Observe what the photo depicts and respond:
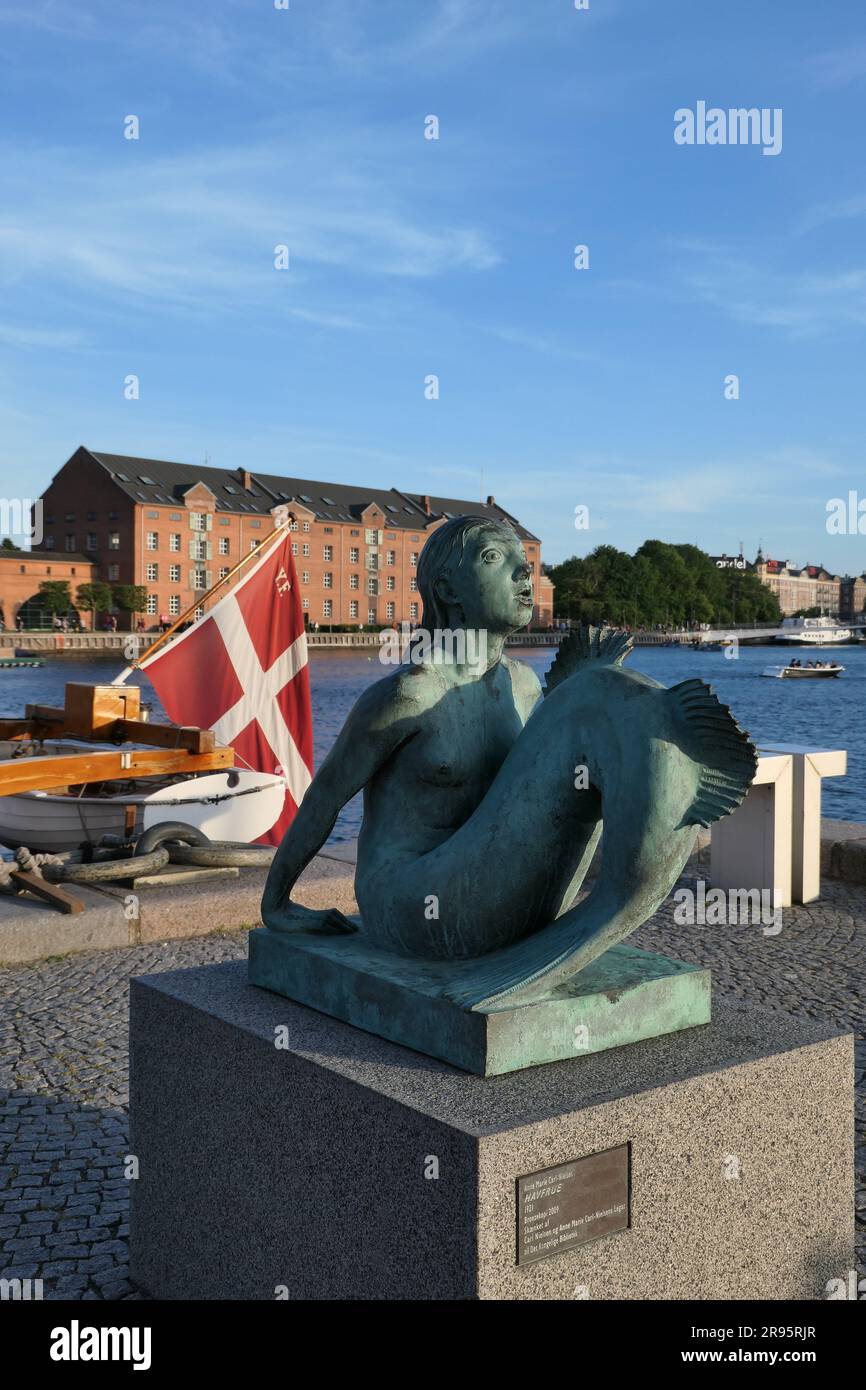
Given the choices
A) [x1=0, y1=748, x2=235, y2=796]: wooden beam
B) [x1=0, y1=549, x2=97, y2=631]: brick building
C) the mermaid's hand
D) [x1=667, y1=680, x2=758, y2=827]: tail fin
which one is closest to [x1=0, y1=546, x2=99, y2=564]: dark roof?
[x1=0, y1=549, x2=97, y2=631]: brick building

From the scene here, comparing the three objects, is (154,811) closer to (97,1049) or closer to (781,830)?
(781,830)

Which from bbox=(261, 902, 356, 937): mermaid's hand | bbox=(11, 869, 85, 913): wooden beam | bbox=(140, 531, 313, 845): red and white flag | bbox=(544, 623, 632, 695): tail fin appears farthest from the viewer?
bbox=(140, 531, 313, 845): red and white flag

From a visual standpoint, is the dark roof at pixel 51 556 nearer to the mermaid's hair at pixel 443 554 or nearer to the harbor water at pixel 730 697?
the harbor water at pixel 730 697

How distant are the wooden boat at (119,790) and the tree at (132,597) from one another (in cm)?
7140

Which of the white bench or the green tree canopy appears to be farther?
the green tree canopy

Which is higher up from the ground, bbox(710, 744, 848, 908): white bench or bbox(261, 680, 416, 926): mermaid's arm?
bbox(261, 680, 416, 926): mermaid's arm

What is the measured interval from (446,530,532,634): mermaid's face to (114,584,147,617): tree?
82726mm

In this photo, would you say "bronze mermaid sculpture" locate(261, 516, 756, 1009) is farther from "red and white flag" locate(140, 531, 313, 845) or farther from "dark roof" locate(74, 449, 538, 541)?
"dark roof" locate(74, 449, 538, 541)

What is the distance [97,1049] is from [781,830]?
16.9 ft

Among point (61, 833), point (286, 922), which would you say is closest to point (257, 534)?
point (61, 833)

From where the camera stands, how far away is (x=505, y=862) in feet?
9.32

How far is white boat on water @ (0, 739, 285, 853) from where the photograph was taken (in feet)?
39.2

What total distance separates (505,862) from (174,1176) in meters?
1.41
